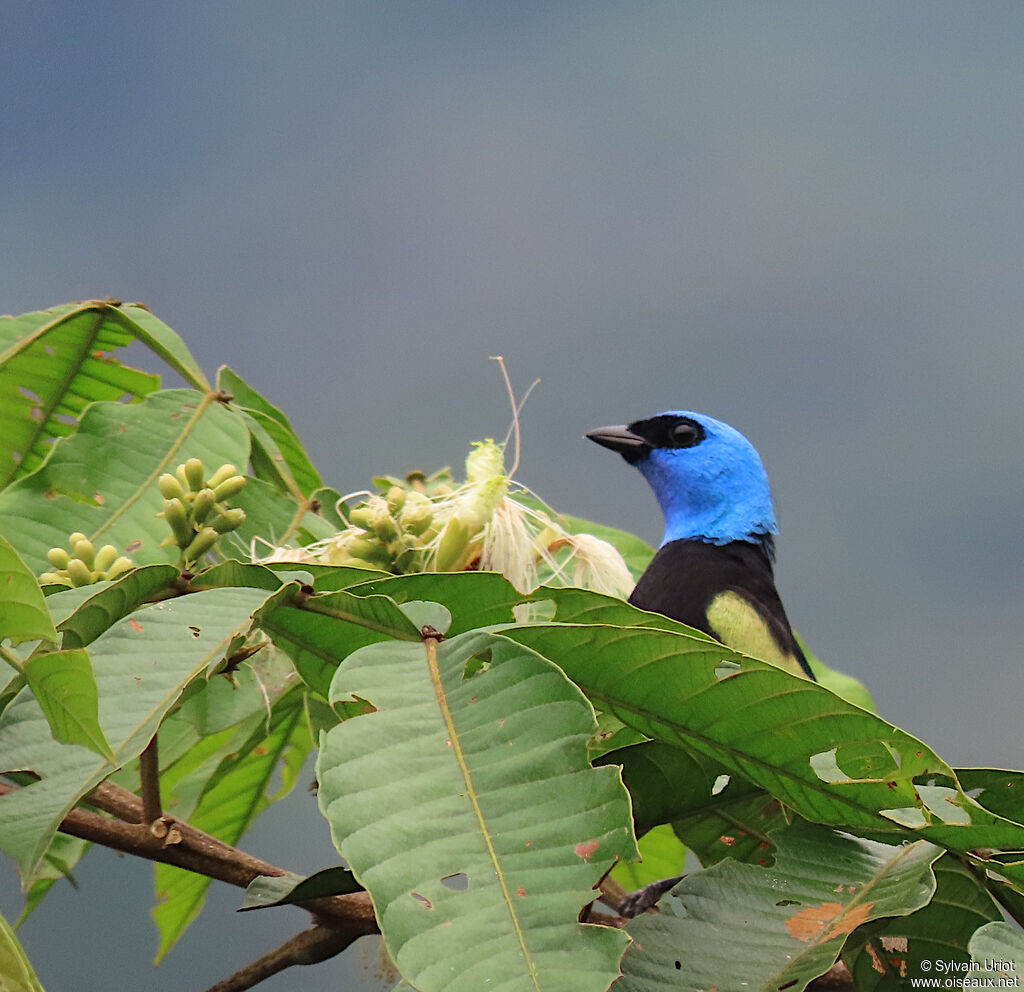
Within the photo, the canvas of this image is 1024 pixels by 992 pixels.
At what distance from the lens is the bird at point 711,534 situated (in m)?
1.95

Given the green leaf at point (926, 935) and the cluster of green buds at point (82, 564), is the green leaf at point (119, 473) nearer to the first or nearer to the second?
the cluster of green buds at point (82, 564)

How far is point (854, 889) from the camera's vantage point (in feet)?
2.71

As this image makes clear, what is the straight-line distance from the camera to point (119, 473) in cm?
139

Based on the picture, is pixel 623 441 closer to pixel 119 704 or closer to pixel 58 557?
pixel 58 557

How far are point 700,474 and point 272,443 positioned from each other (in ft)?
3.96

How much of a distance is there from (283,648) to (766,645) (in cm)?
112

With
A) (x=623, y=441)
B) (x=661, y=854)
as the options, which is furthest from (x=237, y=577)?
(x=623, y=441)

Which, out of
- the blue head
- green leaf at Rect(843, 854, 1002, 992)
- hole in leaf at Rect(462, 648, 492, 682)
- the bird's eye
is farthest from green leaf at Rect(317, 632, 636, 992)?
the bird's eye

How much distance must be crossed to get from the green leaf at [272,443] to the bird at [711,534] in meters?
0.61

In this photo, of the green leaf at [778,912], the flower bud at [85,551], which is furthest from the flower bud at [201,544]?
the green leaf at [778,912]

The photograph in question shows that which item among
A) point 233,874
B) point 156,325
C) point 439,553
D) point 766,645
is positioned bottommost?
point 766,645

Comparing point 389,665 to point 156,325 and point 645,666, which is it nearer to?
point 645,666

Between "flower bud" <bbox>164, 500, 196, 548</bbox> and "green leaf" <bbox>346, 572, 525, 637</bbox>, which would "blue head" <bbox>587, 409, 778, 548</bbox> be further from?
"green leaf" <bbox>346, 572, 525, 637</bbox>

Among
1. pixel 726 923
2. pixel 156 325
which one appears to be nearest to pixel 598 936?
pixel 726 923
